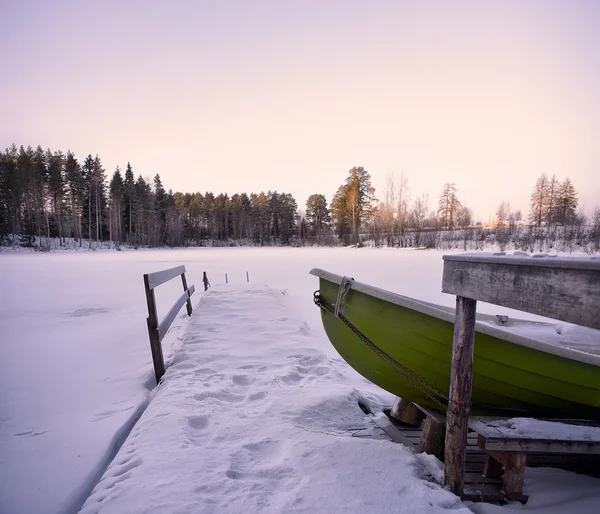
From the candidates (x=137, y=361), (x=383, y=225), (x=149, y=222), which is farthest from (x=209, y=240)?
(x=137, y=361)

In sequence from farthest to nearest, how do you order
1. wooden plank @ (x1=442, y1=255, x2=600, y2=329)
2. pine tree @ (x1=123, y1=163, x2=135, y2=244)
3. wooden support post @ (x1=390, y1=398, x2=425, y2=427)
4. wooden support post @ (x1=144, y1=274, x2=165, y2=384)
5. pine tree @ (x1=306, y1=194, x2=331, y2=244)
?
pine tree @ (x1=306, y1=194, x2=331, y2=244)
pine tree @ (x1=123, y1=163, x2=135, y2=244)
wooden support post @ (x1=144, y1=274, x2=165, y2=384)
wooden support post @ (x1=390, y1=398, x2=425, y2=427)
wooden plank @ (x1=442, y1=255, x2=600, y2=329)

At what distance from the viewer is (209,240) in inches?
2638

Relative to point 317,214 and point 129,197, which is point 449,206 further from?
point 129,197

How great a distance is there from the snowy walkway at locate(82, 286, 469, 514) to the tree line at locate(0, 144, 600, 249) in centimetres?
2744

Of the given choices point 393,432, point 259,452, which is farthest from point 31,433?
point 393,432

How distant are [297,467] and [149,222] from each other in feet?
187

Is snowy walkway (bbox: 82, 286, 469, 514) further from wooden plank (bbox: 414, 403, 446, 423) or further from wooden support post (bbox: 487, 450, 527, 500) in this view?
wooden support post (bbox: 487, 450, 527, 500)

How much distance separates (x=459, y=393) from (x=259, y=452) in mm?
1354

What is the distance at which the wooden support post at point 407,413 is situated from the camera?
2.86 metres

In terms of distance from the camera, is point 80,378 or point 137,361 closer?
point 80,378

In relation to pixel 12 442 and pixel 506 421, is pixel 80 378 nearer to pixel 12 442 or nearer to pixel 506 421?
pixel 12 442

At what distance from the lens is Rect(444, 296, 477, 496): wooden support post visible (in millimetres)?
1809

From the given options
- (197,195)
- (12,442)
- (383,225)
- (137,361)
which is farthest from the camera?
(197,195)

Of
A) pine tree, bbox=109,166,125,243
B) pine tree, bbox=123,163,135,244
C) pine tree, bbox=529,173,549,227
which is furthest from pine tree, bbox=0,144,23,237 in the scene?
pine tree, bbox=529,173,549,227
